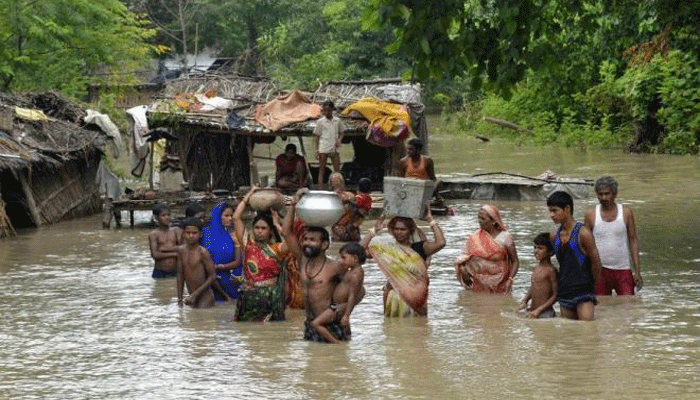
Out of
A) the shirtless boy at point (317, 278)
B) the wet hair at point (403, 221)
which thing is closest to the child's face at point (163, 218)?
the wet hair at point (403, 221)

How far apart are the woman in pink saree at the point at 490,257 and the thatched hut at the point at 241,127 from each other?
7628 mm

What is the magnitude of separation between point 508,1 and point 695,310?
3168mm

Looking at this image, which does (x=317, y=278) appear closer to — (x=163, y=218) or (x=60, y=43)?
(x=163, y=218)

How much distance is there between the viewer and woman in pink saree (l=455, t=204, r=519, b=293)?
40.1 feet

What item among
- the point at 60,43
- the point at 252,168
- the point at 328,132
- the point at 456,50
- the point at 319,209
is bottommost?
the point at 319,209

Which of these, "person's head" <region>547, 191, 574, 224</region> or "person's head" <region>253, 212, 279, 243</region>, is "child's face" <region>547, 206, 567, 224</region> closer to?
"person's head" <region>547, 191, 574, 224</region>

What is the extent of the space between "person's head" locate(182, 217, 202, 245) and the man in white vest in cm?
325

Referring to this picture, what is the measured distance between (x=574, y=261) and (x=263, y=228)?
2.43 m

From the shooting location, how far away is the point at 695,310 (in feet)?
38.4

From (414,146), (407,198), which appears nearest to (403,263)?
(407,198)

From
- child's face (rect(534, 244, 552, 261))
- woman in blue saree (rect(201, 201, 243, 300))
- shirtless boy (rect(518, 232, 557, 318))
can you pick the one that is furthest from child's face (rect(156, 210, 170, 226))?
child's face (rect(534, 244, 552, 261))

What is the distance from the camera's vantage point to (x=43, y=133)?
20.1 m

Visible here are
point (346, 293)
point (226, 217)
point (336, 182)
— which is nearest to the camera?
point (346, 293)

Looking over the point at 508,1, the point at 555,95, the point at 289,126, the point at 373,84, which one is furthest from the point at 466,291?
the point at 555,95
